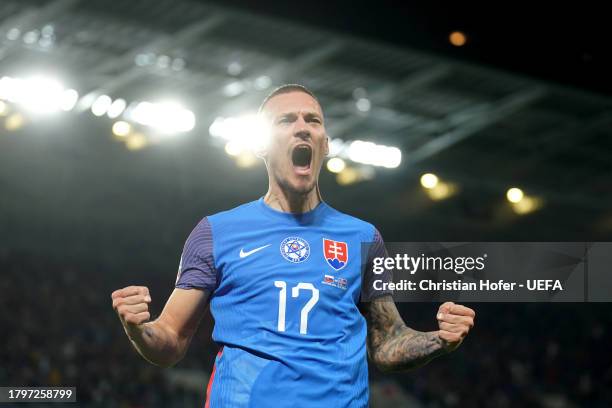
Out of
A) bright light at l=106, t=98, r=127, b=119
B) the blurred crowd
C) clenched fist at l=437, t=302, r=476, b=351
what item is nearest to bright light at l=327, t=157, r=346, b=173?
the blurred crowd

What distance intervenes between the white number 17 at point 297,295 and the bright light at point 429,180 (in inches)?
798

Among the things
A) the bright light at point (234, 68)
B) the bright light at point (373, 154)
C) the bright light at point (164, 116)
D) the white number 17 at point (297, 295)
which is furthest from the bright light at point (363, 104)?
the white number 17 at point (297, 295)

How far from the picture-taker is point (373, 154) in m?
22.9

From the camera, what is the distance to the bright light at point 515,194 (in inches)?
992

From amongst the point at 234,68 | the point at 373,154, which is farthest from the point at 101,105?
the point at 373,154

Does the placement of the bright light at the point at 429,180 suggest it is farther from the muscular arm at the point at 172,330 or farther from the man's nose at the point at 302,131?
the muscular arm at the point at 172,330

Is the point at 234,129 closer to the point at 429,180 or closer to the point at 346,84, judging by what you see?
the point at 346,84

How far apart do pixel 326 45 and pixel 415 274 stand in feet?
46.3

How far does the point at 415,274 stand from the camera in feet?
13.4

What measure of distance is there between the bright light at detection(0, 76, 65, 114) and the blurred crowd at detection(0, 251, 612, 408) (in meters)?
4.40

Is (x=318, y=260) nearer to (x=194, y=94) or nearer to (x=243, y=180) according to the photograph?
(x=194, y=94)

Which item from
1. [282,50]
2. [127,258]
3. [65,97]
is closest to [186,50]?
[282,50]

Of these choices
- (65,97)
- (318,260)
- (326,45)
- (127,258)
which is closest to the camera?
(318,260)

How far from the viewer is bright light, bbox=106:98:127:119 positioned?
20.5 metres
